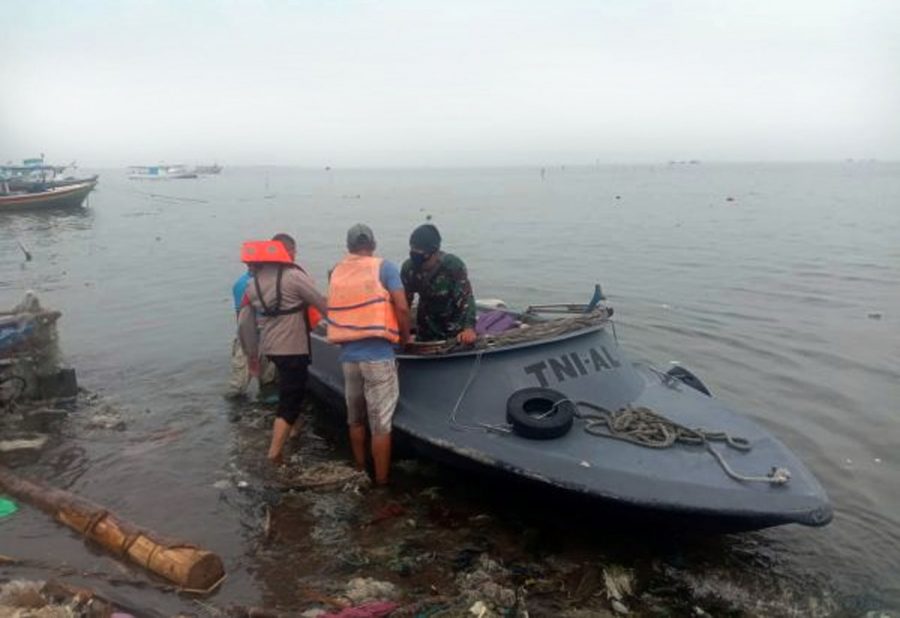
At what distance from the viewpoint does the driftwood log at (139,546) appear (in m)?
4.49

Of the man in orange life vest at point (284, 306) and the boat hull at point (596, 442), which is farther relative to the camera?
the man in orange life vest at point (284, 306)

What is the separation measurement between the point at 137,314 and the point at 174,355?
160 inches

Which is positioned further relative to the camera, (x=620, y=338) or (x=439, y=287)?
(x=620, y=338)

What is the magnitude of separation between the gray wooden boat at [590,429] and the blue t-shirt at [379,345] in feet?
1.52

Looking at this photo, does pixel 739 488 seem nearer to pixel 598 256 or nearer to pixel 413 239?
pixel 413 239

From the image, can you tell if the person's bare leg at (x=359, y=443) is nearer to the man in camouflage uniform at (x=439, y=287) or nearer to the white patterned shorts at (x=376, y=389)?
the white patterned shorts at (x=376, y=389)

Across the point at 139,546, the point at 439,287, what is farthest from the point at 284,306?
the point at 139,546

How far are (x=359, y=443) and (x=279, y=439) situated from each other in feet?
2.74

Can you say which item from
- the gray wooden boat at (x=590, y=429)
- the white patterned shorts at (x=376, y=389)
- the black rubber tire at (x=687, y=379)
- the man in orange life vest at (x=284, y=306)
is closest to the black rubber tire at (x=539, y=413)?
→ the gray wooden boat at (x=590, y=429)

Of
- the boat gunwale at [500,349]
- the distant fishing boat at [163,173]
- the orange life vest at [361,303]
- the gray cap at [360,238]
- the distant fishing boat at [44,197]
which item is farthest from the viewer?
the distant fishing boat at [163,173]

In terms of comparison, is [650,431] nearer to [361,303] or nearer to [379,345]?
[379,345]

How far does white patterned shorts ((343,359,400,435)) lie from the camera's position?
585 cm

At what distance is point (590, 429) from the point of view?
5.36m

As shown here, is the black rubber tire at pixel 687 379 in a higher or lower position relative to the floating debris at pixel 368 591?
higher
